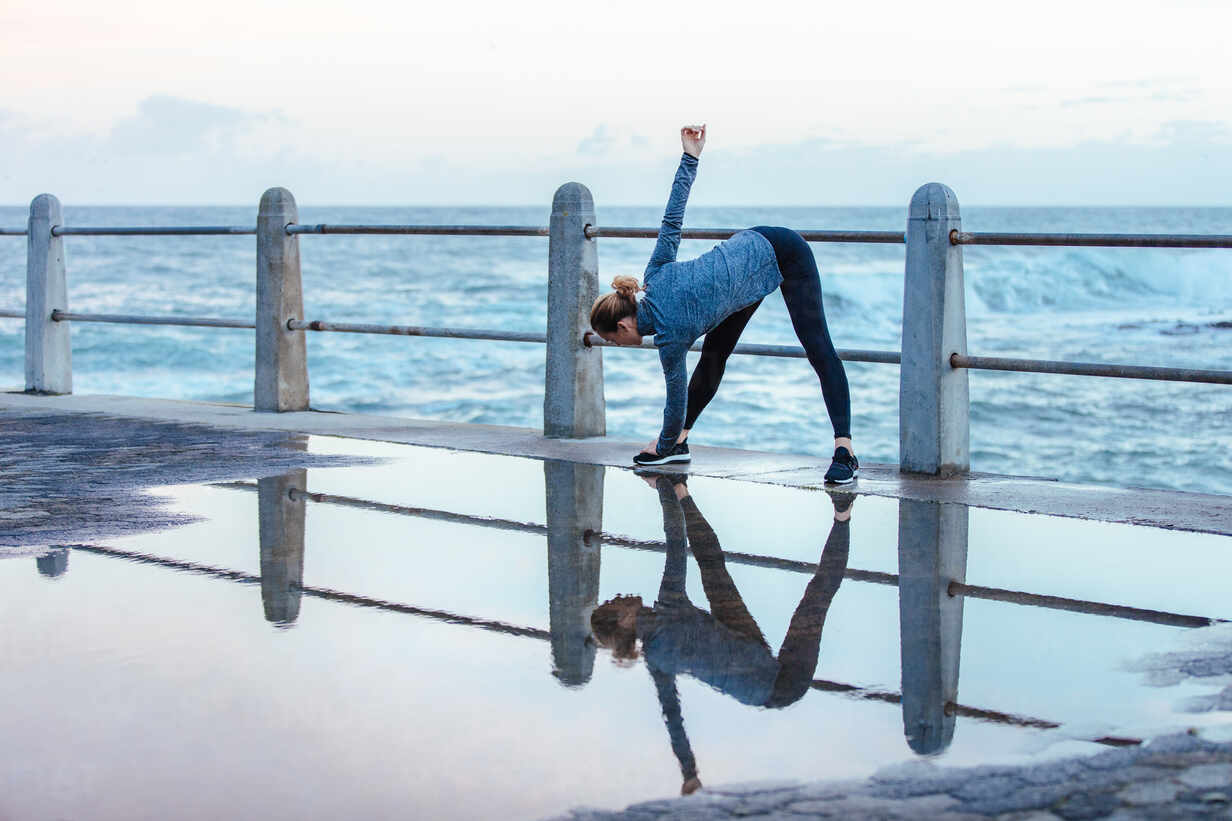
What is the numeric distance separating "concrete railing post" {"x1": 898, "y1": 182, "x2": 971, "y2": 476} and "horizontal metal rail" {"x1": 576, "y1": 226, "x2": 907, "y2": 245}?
144 mm

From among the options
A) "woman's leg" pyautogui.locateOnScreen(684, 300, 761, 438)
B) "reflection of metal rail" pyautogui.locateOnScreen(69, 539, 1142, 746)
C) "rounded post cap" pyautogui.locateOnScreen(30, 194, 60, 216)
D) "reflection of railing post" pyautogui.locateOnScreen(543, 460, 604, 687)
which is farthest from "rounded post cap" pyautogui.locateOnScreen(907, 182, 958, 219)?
"rounded post cap" pyautogui.locateOnScreen(30, 194, 60, 216)

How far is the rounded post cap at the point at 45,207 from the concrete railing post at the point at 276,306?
87.1 inches

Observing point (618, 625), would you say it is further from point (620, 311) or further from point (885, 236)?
point (885, 236)

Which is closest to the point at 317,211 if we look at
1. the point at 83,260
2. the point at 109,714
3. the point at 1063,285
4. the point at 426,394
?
the point at 83,260

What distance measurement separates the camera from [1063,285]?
161ft

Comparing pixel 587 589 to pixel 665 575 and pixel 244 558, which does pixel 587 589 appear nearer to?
pixel 665 575

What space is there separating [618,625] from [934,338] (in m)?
2.94

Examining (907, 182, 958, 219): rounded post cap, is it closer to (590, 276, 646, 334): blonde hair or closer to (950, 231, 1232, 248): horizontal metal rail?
(950, 231, 1232, 248): horizontal metal rail

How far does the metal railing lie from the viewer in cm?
637

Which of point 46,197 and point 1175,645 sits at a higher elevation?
point 46,197

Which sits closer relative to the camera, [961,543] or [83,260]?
[961,543]

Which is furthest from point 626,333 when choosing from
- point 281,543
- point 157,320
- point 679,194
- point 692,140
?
point 157,320

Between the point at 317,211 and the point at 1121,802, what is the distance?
134 meters

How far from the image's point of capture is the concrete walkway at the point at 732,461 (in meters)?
5.66
